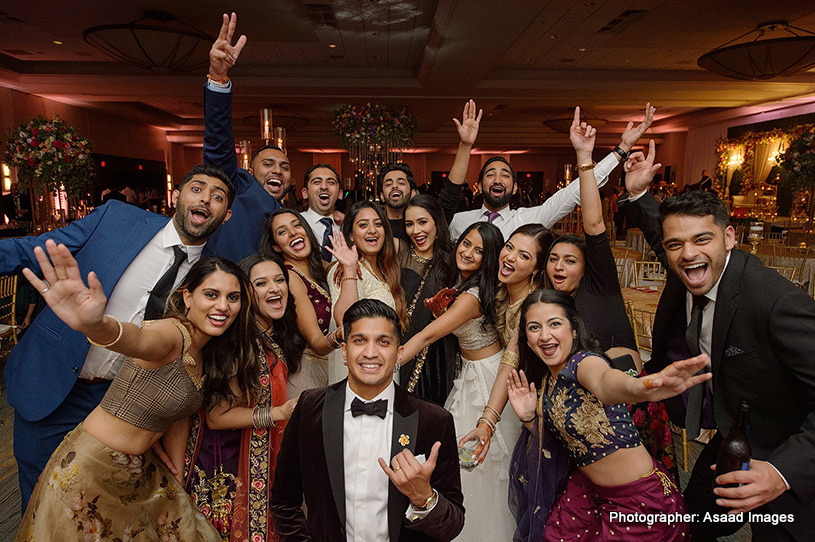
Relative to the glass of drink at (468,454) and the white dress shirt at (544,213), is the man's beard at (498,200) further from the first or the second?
the glass of drink at (468,454)

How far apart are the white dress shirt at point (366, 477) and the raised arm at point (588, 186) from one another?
1301 mm

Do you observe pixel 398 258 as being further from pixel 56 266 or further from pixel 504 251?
pixel 56 266

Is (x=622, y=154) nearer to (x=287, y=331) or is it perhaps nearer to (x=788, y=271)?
(x=287, y=331)

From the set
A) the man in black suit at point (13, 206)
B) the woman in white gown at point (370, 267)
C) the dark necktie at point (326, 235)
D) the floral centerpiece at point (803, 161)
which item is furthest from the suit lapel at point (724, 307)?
the man in black suit at point (13, 206)

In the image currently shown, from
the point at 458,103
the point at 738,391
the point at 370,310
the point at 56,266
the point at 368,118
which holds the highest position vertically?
the point at 458,103

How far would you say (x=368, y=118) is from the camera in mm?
8500

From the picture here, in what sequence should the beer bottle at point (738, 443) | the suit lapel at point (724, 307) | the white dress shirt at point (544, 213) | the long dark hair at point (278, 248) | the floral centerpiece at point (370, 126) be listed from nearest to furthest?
1. the beer bottle at point (738, 443)
2. the suit lapel at point (724, 307)
3. the long dark hair at point (278, 248)
4. the white dress shirt at point (544, 213)
5. the floral centerpiece at point (370, 126)

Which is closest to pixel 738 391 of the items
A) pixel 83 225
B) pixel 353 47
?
pixel 83 225

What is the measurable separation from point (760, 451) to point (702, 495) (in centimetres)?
38

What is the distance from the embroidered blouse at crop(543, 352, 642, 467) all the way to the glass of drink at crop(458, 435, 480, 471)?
0.33m

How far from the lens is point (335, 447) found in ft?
5.30

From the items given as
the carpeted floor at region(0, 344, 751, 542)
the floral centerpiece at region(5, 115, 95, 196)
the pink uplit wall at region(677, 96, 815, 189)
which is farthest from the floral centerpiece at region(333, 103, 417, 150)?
A: the pink uplit wall at region(677, 96, 815, 189)

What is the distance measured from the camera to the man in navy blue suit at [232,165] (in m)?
2.33

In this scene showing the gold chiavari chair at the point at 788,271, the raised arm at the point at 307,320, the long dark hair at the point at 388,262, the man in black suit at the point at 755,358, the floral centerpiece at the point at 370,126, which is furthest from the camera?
the floral centerpiece at the point at 370,126
